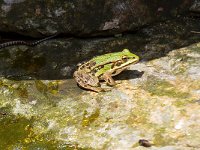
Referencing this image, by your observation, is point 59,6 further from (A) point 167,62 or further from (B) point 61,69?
(A) point 167,62

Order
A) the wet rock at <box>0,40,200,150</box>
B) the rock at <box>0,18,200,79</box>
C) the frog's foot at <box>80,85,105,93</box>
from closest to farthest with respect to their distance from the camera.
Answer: the wet rock at <box>0,40,200,150</box> < the frog's foot at <box>80,85,105,93</box> < the rock at <box>0,18,200,79</box>

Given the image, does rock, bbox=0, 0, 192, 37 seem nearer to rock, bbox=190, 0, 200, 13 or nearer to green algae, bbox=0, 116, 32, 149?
rock, bbox=190, 0, 200, 13

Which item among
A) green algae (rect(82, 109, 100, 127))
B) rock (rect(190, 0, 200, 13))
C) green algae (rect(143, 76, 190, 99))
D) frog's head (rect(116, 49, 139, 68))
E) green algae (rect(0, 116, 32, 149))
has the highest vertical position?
rock (rect(190, 0, 200, 13))

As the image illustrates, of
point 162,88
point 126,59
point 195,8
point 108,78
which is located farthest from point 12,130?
point 195,8

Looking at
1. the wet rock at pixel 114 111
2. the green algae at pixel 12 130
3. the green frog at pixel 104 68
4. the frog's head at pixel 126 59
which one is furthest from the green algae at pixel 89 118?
the frog's head at pixel 126 59

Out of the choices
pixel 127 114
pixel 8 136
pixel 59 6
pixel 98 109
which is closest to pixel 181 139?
pixel 127 114

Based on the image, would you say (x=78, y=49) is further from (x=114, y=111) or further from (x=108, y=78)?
(x=114, y=111)

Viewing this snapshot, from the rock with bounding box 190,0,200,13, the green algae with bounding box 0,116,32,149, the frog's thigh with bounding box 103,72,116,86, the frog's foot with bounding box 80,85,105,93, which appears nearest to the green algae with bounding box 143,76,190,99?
the frog's thigh with bounding box 103,72,116,86
